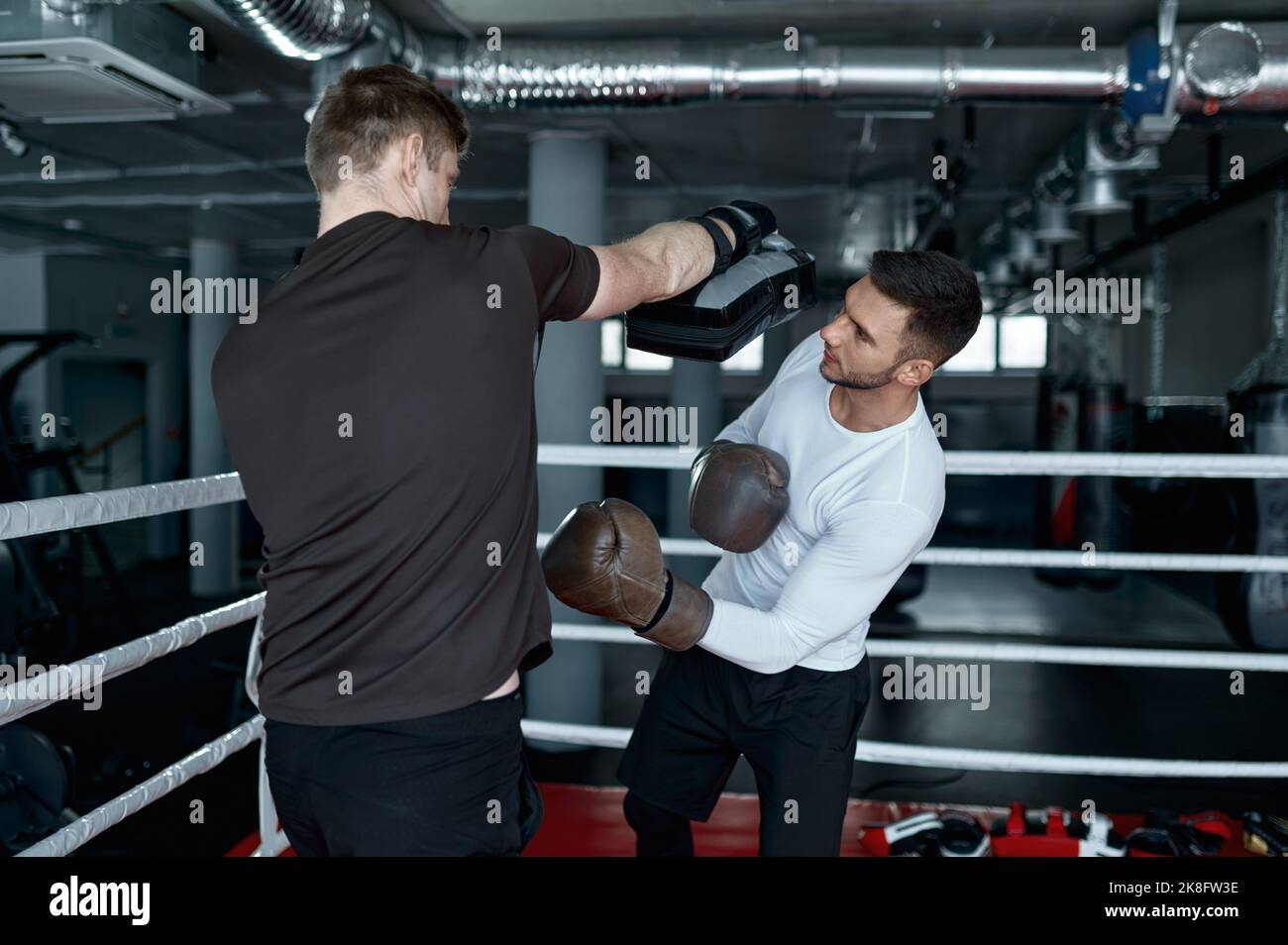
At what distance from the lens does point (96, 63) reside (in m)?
2.71

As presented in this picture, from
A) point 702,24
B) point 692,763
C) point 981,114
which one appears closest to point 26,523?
point 692,763

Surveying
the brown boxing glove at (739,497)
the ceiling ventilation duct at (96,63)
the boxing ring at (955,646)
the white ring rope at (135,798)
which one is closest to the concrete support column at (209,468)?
the ceiling ventilation duct at (96,63)

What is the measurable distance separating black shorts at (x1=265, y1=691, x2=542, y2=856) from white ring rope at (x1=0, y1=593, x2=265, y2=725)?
425mm

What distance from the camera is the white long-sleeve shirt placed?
1.56 meters

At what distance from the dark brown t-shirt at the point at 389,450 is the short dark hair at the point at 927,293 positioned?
695 millimetres

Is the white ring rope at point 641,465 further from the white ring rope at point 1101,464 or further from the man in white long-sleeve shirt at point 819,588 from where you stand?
the man in white long-sleeve shirt at point 819,588

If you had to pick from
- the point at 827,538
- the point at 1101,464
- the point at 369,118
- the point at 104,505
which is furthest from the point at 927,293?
the point at 104,505

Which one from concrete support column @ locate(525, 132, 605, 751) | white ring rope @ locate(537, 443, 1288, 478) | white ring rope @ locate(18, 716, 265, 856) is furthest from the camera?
concrete support column @ locate(525, 132, 605, 751)

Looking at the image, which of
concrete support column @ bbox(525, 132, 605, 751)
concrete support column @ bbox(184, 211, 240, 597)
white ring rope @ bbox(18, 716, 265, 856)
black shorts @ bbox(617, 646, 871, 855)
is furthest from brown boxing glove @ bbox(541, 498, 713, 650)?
concrete support column @ bbox(184, 211, 240, 597)

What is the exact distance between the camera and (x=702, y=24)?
346 cm

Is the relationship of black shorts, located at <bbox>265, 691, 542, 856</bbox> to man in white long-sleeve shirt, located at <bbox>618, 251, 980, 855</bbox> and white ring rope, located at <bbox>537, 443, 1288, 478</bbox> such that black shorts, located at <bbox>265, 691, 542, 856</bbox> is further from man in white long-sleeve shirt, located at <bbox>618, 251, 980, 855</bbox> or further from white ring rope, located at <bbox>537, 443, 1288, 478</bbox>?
white ring rope, located at <bbox>537, 443, 1288, 478</bbox>

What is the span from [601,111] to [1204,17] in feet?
6.83
